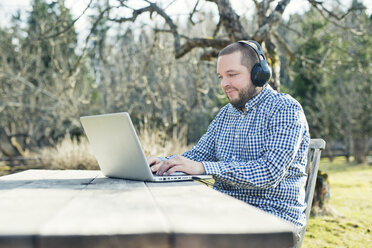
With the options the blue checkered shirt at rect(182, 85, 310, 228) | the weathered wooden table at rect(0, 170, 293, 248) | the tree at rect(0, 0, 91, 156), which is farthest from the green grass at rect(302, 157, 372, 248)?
the tree at rect(0, 0, 91, 156)

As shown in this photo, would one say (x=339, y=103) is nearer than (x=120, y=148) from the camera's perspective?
No

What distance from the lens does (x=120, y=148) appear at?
2.02m

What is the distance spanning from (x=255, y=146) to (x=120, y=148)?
781 millimetres

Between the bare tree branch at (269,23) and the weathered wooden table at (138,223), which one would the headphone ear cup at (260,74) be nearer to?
the weathered wooden table at (138,223)

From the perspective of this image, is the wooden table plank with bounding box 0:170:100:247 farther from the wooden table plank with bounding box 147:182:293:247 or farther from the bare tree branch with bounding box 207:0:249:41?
the bare tree branch with bounding box 207:0:249:41

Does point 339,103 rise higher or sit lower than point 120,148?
lower

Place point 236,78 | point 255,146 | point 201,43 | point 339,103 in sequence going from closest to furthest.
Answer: point 255,146, point 236,78, point 201,43, point 339,103

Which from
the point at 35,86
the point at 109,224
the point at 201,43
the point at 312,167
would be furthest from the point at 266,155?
the point at 35,86

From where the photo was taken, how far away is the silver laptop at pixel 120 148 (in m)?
1.88

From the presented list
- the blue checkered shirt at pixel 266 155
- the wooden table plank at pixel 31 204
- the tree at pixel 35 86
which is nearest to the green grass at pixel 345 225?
the blue checkered shirt at pixel 266 155

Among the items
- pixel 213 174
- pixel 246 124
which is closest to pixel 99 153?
pixel 213 174

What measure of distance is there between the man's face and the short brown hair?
0.02 m

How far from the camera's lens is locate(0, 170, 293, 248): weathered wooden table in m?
0.85

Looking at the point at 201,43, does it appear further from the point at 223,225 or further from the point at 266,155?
the point at 223,225
